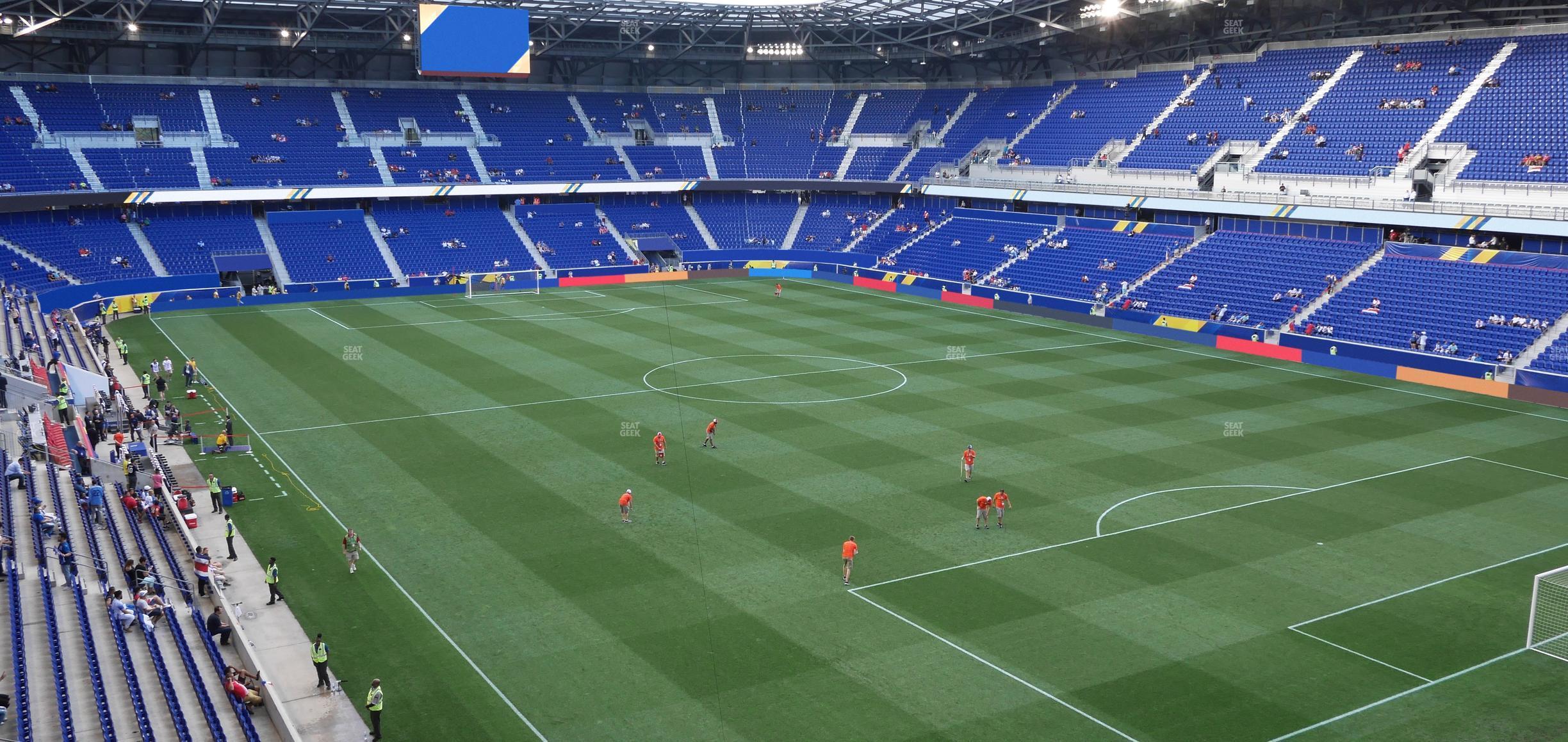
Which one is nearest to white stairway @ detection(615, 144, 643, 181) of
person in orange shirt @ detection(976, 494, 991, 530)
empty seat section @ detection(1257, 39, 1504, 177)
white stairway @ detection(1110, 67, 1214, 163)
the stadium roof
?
the stadium roof

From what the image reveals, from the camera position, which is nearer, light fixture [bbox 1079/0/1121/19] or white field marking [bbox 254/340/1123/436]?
white field marking [bbox 254/340/1123/436]

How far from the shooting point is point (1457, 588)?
80.9ft

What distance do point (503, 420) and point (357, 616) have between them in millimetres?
15685

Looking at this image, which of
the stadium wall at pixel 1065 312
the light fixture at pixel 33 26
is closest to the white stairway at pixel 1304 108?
the stadium wall at pixel 1065 312

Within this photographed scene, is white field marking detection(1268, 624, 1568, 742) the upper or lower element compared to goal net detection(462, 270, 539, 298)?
lower

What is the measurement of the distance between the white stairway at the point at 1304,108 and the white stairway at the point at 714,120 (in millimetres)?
41757

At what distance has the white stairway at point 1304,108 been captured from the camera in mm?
63969

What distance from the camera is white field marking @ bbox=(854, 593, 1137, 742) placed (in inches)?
742

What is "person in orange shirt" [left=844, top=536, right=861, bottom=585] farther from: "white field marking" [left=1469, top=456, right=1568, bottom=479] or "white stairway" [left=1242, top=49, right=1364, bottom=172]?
"white stairway" [left=1242, top=49, right=1364, bottom=172]

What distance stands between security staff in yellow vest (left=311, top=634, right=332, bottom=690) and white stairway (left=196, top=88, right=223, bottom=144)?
63.4 m

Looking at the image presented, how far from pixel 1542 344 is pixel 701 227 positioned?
55800mm

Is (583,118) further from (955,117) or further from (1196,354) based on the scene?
(1196,354)

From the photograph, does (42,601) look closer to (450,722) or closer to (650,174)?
(450,722)

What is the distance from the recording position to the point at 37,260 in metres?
60.2
